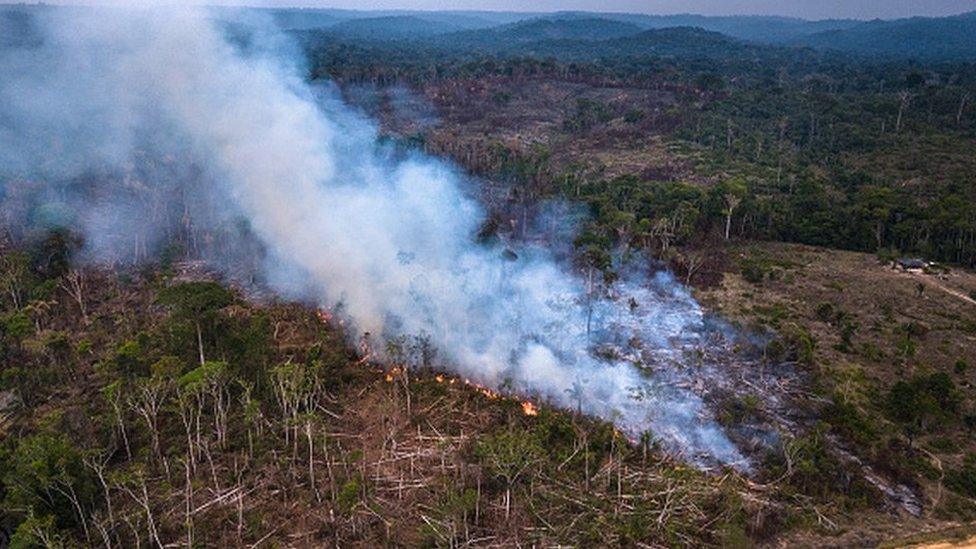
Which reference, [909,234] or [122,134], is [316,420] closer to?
[122,134]

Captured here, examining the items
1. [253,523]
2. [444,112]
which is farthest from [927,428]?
[444,112]

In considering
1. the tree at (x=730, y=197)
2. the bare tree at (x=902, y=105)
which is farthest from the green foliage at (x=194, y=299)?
the bare tree at (x=902, y=105)

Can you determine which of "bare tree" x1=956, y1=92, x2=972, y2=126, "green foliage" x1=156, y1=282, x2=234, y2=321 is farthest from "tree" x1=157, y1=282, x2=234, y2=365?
"bare tree" x1=956, y1=92, x2=972, y2=126

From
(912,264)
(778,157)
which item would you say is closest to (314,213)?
(912,264)

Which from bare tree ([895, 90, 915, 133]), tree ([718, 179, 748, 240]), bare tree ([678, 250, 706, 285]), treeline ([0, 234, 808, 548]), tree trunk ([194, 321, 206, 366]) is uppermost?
bare tree ([895, 90, 915, 133])

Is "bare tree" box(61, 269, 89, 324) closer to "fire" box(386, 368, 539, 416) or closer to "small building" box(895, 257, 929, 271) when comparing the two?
"fire" box(386, 368, 539, 416)

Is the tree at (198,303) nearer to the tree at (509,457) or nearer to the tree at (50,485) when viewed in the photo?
the tree at (50,485)
